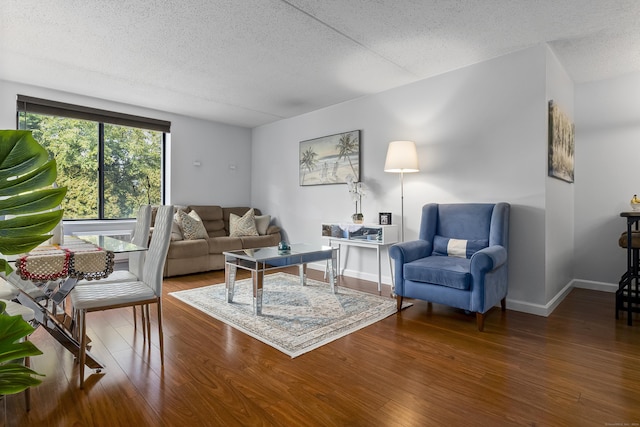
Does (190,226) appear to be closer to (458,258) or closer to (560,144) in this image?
(458,258)

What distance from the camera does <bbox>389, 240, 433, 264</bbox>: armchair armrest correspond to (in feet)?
10.1

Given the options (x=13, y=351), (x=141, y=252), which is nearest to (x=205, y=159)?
(x=141, y=252)

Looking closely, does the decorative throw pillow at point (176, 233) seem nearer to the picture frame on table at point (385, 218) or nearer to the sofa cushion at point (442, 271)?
the picture frame on table at point (385, 218)

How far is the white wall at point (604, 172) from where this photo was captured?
3.71 meters

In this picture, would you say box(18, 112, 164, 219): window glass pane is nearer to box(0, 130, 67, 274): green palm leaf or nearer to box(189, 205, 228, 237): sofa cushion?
box(189, 205, 228, 237): sofa cushion

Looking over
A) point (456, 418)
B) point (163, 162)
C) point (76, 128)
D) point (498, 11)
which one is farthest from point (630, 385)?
point (76, 128)

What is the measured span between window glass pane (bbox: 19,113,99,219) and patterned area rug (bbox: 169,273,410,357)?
7.51ft

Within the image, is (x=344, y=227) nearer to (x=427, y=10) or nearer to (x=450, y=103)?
(x=450, y=103)

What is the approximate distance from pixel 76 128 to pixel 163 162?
123 centimetres

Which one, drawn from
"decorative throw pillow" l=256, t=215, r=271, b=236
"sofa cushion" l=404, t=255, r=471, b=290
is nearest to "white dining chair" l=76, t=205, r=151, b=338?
"sofa cushion" l=404, t=255, r=471, b=290

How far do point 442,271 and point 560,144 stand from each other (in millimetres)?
1973

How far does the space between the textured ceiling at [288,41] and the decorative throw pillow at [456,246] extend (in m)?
1.82

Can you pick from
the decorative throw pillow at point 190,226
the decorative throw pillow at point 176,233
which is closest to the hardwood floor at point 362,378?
the decorative throw pillow at point 176,233

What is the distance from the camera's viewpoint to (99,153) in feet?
16.1
